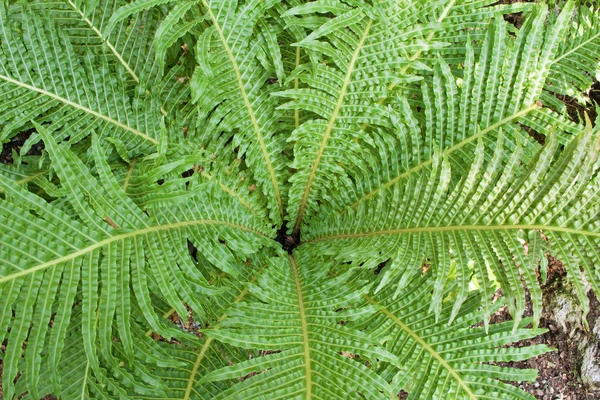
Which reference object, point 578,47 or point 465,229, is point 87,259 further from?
point 578,47

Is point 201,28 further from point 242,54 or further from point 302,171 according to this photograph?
point 302,171

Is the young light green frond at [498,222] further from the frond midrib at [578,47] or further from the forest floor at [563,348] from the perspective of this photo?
the forest floor at [563,348]

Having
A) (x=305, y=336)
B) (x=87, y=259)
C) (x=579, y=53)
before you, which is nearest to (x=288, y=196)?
(x=305, y=336)

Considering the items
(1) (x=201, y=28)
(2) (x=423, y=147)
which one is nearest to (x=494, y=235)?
(2) (x=423, y=147)

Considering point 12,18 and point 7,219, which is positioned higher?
point 12,18

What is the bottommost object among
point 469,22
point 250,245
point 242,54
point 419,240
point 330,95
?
point 250,245

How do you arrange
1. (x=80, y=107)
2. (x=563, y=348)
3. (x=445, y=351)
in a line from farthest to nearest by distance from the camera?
(x=563, y=348) → (x=80, y=107) → (x=445, y=351)

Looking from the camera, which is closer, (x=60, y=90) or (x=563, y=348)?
(x=60, y=90)
